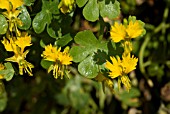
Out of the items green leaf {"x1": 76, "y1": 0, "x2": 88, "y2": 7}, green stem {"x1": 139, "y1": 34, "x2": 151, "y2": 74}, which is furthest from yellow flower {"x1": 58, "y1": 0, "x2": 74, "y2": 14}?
green stem {"x1": 139, "y1": 34, "x2": 151, "y2": 74}

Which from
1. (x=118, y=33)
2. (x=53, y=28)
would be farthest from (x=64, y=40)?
(x=118, y=33)

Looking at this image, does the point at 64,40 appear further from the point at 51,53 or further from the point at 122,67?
the point at 122,67

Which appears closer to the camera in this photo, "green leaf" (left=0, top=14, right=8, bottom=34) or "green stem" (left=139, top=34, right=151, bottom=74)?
"green leaf" (left=0, top=14, right=8, bottom=34)

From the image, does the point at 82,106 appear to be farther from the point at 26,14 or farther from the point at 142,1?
the point at 26,14

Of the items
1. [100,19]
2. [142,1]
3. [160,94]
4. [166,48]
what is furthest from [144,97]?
[100,19]

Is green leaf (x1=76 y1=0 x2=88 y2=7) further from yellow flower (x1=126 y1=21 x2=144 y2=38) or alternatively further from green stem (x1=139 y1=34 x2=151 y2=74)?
green stem (x1=139 y1=34 x2=151 y2=74)

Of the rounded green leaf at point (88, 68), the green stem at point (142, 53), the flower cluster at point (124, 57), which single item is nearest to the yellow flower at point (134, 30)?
the flower cluster at point (124, 57)
